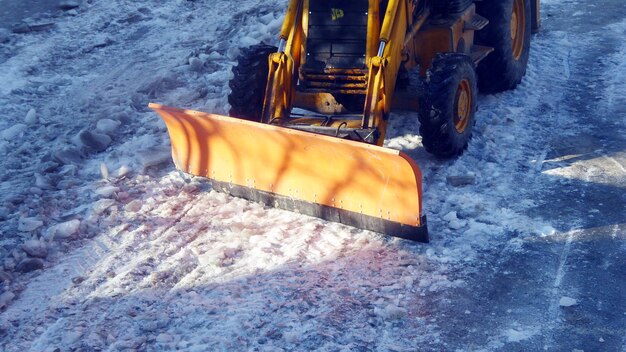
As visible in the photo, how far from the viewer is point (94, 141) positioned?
9.19m

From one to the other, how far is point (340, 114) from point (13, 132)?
3.60m

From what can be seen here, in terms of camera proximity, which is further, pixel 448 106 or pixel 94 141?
pixel 94 141

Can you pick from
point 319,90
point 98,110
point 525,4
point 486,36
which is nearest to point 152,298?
point 319,90

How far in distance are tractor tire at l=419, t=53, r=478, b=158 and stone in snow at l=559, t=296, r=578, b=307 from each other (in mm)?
2182

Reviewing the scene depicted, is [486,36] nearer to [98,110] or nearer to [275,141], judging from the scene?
[275,141]

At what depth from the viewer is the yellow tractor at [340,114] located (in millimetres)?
7281

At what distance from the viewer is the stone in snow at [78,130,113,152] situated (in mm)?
9164

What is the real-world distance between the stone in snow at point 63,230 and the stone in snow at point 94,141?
1.68 m

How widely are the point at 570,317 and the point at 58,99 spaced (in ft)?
21.6

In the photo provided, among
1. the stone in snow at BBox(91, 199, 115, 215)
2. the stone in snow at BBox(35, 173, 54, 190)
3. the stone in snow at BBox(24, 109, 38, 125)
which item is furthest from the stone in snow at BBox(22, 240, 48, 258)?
the stone in snow at BBox(24, 109, 38, 125)

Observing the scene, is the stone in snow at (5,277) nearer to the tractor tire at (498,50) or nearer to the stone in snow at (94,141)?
the stone in snow at (94,141)

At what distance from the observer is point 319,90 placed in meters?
8.24

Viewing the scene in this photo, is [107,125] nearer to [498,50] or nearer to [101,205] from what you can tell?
[101,205]

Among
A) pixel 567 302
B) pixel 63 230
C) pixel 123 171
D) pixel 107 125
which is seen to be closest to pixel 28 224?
pixel 63 230
